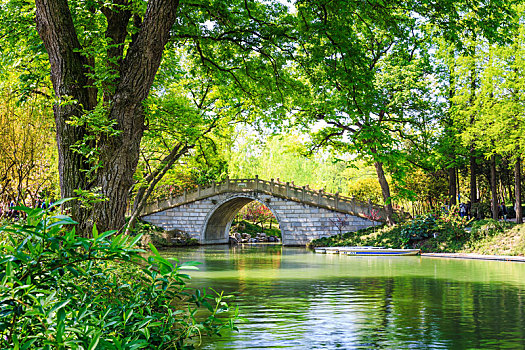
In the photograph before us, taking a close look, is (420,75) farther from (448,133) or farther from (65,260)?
(65,260)

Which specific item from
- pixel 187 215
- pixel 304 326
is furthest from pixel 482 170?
pixel 304 326

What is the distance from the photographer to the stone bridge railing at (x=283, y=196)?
28328 mm

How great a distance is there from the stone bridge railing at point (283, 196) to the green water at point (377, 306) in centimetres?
1276

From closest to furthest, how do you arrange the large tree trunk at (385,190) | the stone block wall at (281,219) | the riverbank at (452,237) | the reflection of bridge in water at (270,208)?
the riverbank at (452,237) < the large tree trunk at (385,190) < the reflection of bridge in water at (270,208) < the stone block wall at (281,219)

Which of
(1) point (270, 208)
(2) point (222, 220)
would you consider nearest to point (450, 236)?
(1) point (270, 208)

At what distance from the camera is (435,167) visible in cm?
2400

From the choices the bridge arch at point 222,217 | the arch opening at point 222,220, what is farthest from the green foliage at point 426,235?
the arch opening at point 222,220

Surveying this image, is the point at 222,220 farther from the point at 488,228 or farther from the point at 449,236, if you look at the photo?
the point at 488,228

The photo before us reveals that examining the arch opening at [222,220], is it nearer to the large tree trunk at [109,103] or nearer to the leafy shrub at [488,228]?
the leafy shrub at [488,228]

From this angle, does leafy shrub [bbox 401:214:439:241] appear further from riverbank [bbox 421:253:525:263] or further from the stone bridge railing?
the stone bridge railing

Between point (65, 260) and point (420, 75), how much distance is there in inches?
933

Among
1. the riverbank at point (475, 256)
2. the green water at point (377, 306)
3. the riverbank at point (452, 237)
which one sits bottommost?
the green water at point (377, 306)

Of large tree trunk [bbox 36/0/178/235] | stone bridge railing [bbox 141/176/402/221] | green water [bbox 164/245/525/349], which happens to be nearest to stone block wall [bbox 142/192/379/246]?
stone bridge railing [bbox 141/176/402/221]

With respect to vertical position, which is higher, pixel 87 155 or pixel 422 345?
pixel 87 155
